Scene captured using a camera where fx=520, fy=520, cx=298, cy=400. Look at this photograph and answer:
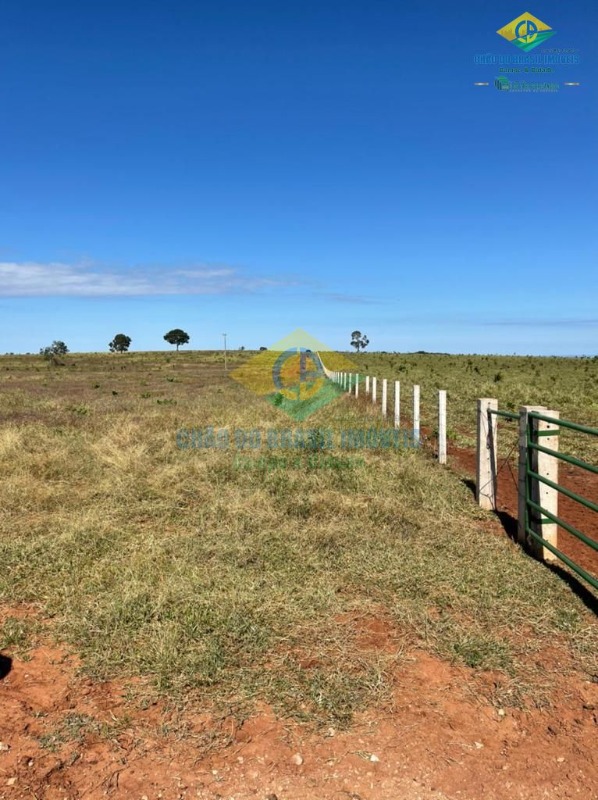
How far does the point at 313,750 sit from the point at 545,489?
12.3 ft

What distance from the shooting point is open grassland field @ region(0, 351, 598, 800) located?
310cm

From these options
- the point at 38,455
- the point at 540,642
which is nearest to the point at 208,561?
the point at 540,642

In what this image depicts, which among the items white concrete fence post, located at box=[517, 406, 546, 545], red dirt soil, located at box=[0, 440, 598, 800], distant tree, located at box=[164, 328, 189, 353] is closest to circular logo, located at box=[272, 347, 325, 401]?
white concrete fence post, located at box=[517, 406, 546, 545]

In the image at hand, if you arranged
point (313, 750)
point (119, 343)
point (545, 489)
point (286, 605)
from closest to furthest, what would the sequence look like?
Result: point (313, 750)
point (286, 605)
point (545, 489)
point (119, 343)

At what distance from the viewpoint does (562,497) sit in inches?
308

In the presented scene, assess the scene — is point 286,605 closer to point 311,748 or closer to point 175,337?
point 311,748

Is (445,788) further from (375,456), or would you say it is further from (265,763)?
(375,456)

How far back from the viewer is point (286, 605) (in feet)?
13.9

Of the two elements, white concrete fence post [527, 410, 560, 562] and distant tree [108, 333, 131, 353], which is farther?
distant tree [108, 333, 131, 353]

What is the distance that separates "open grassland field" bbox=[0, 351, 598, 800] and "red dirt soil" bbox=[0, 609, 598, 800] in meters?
0.02

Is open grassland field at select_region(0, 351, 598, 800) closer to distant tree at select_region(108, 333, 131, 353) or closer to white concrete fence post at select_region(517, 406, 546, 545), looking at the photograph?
white concrete fence post at select_region(517, 406, 546, 545)

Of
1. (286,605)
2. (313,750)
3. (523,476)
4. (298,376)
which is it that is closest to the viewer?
(313,750)

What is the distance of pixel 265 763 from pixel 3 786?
Answer: 4.25ft

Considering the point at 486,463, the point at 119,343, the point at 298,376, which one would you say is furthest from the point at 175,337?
the point at 486,463
